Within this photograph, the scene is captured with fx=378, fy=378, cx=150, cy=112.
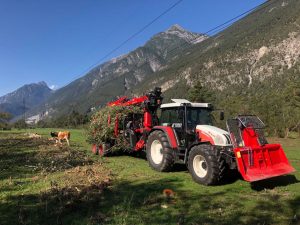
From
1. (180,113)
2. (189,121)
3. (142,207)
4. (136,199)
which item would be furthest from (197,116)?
(142,207)

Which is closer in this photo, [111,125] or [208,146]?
[208,146]

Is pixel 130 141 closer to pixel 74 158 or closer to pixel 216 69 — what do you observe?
pixel 74 158

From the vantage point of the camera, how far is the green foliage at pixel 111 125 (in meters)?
17.6

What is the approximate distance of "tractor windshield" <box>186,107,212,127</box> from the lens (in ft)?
42.5

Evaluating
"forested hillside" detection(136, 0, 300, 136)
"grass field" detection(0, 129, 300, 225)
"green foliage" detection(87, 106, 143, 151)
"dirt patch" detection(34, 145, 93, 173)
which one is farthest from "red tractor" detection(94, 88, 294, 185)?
"forested hillside" detection(136, 0, 300, 136)

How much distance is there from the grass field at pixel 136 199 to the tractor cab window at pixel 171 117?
1713mm

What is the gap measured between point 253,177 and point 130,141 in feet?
24.6

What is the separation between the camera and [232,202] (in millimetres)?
8922

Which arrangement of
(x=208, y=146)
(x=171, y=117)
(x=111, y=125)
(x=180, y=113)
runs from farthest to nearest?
1. (x=111, y=125)
2. (x=171, y=117)
3. (x=180, y=113)
4. (x=208, y=146)

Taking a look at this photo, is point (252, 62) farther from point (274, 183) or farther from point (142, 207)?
point (142, 207)

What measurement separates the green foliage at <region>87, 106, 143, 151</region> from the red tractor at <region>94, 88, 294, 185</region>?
8.00ft

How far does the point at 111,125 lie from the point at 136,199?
9001mm

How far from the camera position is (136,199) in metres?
9.16

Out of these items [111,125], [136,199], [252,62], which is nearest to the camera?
[136,199]
